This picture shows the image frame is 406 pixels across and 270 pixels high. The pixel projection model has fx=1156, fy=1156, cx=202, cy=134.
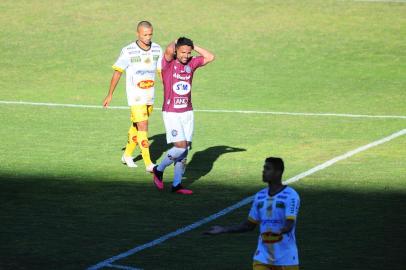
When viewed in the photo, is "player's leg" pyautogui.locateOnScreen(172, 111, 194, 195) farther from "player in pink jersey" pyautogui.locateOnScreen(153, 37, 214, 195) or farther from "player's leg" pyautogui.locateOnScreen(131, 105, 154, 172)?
"player's leg" pyautogui.locateOnScreen(131, 105, 154, 172)

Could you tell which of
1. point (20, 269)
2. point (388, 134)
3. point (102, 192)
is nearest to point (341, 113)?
point (388, 134)

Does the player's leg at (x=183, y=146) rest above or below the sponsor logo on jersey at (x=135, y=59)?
below

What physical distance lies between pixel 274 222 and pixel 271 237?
0.52ft

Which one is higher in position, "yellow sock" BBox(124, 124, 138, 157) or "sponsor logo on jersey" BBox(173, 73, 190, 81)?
"sponsor logo on jersey" BBox(173, 73, 190, 81)

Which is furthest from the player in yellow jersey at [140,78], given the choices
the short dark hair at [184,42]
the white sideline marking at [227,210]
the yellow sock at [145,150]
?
the white sideline marking at [227,210]

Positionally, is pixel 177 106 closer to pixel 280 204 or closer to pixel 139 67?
pixel 139 67

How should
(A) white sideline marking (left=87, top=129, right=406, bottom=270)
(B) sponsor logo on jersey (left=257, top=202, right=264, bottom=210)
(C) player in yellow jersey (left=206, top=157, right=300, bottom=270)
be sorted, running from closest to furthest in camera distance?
(C) player in yellow jersey (left=206, top=157, right=300, bottom=270) < (B) sponsor logo on jersey (left=257, top=202, right=264, bottom=210) < (A) white sideline marking (left=87, top=129, right=406, bottom=270)

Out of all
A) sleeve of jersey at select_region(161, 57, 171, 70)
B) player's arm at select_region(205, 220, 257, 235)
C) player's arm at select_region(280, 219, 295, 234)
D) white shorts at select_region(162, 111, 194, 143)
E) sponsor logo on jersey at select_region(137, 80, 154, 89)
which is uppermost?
sleeve of jersey at select_region(161, 57, 171, 70)

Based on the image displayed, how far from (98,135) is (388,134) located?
6.13 metres

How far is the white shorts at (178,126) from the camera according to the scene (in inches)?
724

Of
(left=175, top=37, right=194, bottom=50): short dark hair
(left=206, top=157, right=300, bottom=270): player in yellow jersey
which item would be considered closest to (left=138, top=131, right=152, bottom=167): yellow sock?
(left=175, top=37, right=194, bottom=50): short dark hair

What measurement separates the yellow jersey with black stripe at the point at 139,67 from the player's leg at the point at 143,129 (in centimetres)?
11

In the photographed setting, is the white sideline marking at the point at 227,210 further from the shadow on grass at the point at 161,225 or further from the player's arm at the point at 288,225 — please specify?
the player's arm at the point at 288,225

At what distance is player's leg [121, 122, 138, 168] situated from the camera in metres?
21.0
